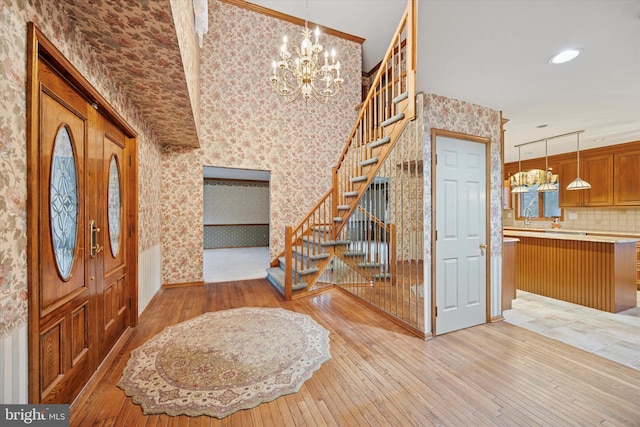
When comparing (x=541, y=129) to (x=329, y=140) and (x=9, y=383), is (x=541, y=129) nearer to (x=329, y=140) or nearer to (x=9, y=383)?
(x=329, y=140)

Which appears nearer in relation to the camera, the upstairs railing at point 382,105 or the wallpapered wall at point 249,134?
the upstairs railing at point 382,105

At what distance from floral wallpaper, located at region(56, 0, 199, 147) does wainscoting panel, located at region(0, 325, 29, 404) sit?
1752 millimetres

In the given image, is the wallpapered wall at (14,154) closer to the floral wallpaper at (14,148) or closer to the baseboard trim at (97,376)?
the floral wallpaper at (14,148)

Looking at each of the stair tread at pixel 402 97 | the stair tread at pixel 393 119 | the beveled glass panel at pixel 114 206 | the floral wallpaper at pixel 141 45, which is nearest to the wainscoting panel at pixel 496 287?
the stair tread at pixel 393 119

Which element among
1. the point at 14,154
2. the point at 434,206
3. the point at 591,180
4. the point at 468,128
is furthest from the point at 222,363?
the point at 591,180

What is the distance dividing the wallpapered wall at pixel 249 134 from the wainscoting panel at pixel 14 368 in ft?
11.8

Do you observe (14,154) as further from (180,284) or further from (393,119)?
(180,284)

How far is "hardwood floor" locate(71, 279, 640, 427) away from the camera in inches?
63.6

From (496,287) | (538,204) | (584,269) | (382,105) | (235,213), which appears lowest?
(496,287)

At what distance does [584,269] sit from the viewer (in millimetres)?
3545

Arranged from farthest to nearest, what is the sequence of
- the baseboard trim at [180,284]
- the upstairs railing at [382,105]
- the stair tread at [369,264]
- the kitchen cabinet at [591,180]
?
1. the kitchen cabinet at [591,180]
2. the baseboard trim at [180,284]
3. the stair tread at [369,264]
4. the upstairs railing at [382,105]

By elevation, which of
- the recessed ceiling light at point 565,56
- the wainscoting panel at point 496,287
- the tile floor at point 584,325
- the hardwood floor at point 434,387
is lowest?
the tile floor at point 584,325

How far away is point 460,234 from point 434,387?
1548 millimetres

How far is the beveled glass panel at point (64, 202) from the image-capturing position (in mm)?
1526
